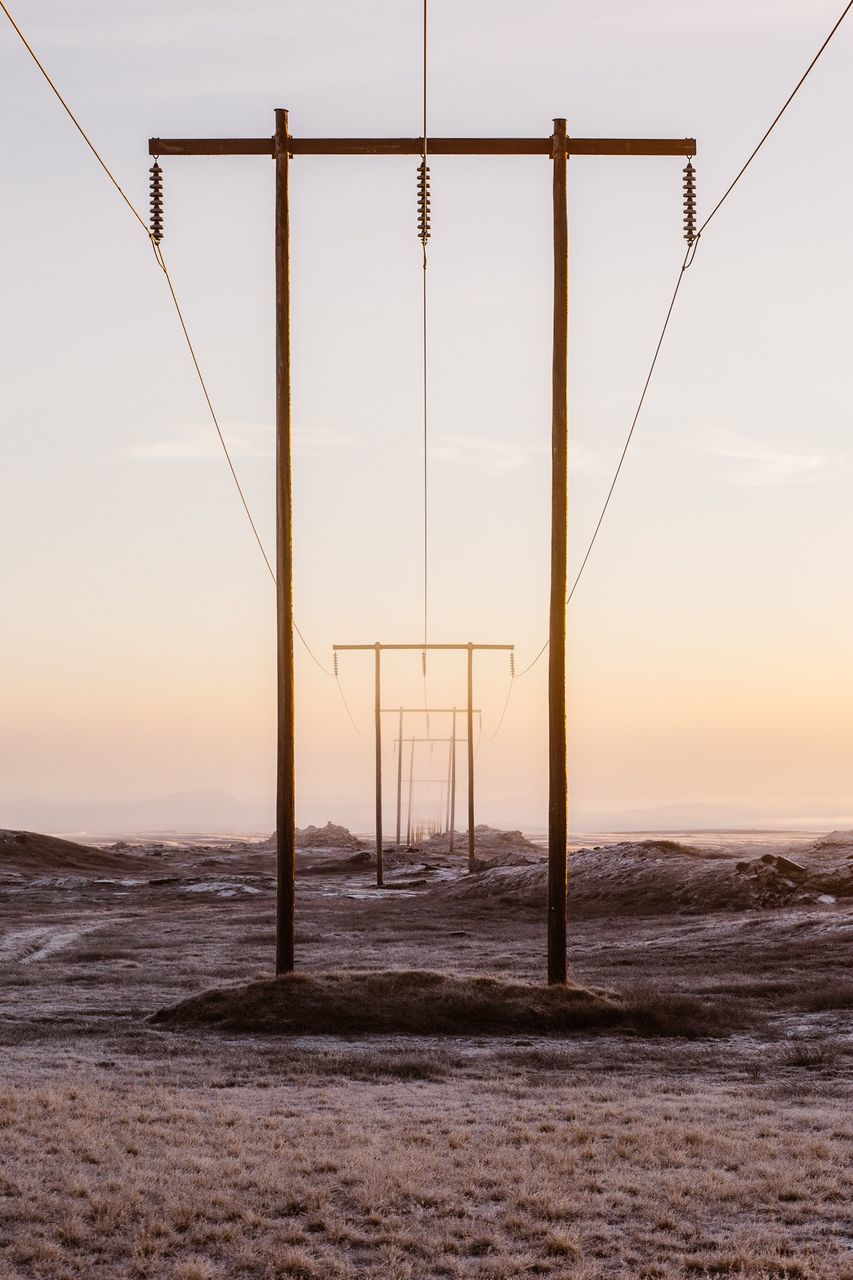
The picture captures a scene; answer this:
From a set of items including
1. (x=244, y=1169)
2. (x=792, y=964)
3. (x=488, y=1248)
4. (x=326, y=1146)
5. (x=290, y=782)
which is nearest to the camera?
(x=488, y=1248)

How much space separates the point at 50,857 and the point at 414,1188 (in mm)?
65203

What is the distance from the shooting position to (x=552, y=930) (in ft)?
65.8

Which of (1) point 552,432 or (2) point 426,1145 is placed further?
(1) point 552,432

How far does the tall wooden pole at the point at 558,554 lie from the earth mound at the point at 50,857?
49671mm

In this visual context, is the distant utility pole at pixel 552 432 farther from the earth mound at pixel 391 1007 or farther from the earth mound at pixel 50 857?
the earth mound at pixel 50 857

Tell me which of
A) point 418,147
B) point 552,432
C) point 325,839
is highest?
point 418,147

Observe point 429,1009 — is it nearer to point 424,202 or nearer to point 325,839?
point 424,202

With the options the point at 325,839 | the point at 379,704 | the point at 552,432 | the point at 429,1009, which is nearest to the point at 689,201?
the point at 552,432

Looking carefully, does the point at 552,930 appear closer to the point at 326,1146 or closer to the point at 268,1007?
the point at 268,1007

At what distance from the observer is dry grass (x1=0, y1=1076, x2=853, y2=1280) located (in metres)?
8.07

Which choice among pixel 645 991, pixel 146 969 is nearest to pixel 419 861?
pixel 146 969

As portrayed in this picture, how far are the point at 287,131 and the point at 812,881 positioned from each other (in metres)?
29.8

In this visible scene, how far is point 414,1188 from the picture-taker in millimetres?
9625

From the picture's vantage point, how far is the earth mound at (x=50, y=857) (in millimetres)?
67062
